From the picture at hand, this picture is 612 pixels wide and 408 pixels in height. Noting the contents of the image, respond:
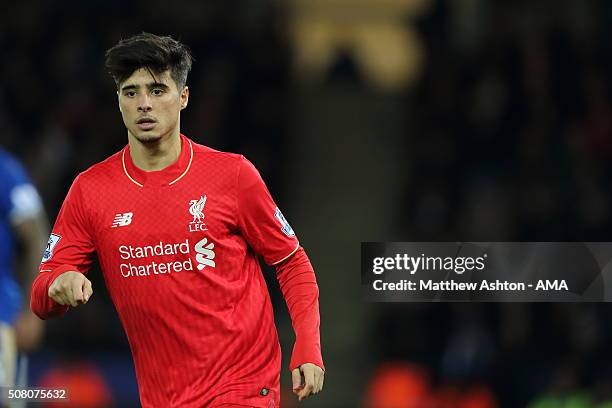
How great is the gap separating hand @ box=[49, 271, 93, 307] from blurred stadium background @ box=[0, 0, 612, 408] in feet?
12.4

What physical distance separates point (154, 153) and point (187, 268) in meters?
A: 0.38

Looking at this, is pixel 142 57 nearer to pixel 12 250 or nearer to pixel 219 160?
pixel 219 160

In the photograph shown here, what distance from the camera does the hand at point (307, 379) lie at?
154 inches

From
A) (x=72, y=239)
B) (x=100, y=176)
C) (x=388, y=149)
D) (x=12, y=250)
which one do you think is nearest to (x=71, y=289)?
(x=72, y=239)

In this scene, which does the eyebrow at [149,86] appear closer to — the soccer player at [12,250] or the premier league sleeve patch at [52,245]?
the premier league sleeve patch at [52,245]

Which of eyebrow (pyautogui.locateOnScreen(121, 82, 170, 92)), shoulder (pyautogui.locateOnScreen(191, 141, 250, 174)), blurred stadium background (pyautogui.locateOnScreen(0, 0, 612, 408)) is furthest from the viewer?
blurred stadium background (pyautogui.locateOnScreen(0, 0, 612, 408))

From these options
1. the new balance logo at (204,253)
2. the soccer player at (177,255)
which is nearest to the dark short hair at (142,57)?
the soccer player at (177,255)

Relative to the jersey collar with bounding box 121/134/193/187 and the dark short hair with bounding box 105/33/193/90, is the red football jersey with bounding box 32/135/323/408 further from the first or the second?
the dark short hair with bounding box 105/33/193/90

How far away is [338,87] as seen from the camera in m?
13.0

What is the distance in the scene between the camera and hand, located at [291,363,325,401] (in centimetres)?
391

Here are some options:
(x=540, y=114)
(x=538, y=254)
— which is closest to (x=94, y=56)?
(x=540, y=114)

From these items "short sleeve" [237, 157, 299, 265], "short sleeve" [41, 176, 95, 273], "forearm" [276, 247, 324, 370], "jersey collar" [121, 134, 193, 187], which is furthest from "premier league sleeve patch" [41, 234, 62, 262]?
"forearm" [276, 247, 324, 370]

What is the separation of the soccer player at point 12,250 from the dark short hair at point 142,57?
63.5 inches

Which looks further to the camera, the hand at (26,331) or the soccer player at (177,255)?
the hand at (26,331)
